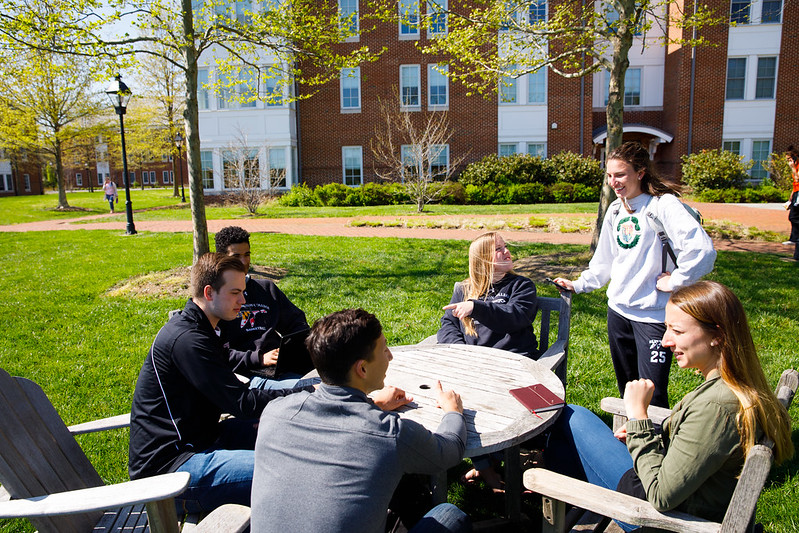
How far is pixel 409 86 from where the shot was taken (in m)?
25.3

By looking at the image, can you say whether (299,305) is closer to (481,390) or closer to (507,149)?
(481,390)

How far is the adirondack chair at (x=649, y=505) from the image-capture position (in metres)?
1.56

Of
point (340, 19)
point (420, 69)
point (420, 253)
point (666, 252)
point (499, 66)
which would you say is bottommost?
point (420, 253)

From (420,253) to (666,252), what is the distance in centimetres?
727

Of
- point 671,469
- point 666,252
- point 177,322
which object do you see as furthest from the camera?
point 666,252

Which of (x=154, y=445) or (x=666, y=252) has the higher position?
(x=666, y=252)

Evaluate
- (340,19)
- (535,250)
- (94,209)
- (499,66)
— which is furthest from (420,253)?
(94,209)

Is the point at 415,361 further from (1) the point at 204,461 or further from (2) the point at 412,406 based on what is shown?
(1) the point at 204,461

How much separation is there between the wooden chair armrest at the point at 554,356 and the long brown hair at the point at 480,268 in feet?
1.61

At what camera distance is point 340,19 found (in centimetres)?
852

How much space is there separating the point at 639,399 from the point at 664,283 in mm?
1114

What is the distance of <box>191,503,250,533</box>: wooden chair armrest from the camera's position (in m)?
1.83

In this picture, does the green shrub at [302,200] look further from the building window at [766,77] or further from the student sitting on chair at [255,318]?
the building window at [766,77]

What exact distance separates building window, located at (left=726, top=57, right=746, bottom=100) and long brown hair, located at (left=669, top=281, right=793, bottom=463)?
27786 millimetres
